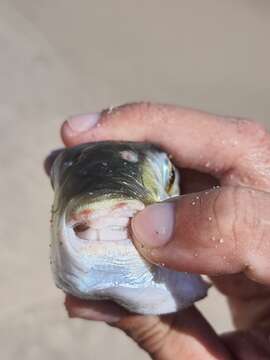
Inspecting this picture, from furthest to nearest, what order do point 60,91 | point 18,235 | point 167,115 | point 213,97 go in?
1. point 213,97
2. point 60,91
3. point 18,235
4. point 167,115

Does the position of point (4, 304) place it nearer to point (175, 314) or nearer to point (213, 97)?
point (175, 314)

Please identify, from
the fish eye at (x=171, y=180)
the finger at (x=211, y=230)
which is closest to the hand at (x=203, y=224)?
the finger at (x=211, y=230)

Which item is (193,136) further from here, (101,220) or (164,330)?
(101,220)

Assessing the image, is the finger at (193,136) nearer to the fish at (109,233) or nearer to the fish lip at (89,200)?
the fish at (109,233)

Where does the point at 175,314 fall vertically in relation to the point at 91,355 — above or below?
above

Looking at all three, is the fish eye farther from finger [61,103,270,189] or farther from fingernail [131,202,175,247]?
fingernail [131,202,175,247]

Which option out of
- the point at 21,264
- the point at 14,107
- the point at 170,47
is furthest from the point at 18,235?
the point at 170,47
